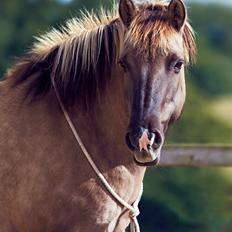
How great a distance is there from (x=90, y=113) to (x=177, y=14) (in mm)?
747

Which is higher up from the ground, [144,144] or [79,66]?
[79,66]

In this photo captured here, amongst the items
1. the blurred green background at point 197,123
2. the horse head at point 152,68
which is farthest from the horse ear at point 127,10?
the blurred green background at point 197,123

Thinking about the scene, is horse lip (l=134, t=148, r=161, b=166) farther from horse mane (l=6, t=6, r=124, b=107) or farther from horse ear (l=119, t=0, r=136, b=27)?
horse ear (l=119, t=0, r=136, b=27)

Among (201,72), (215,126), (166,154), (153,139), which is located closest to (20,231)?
(153,139)

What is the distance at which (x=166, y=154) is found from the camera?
22.2ft

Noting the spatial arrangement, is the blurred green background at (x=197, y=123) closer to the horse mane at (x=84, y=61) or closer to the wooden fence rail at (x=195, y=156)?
the wooden fence rail at (x=195, y=156)

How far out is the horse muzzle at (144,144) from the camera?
419 centimetres

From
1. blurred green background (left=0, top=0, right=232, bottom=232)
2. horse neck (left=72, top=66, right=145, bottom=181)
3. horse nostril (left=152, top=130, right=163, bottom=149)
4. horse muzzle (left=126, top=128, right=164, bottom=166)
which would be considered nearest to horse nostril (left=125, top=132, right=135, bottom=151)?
horse muzzle (left=126, top=128, right=164, bottom=166)

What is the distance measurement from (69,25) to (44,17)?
24.6ft

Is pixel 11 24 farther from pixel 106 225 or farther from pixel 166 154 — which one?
pixel 106 225

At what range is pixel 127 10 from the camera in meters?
4.52

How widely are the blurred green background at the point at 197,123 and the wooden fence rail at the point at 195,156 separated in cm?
68

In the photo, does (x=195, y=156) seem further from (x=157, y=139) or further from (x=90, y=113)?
(x=157, y=139)

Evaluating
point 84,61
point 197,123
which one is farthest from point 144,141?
point 197,123
